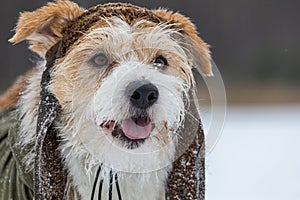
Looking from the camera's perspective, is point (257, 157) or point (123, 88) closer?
point (123, 88)

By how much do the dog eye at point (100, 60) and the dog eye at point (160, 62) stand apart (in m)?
0.22

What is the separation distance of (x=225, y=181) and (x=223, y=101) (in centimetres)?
245

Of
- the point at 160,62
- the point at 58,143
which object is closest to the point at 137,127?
the point at 160,62

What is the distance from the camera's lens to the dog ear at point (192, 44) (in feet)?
11.9

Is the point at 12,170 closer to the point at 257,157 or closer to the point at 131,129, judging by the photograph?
the point at 131,129

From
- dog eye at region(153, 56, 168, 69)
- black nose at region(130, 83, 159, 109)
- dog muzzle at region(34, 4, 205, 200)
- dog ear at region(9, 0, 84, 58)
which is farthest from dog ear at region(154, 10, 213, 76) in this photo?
black nose at region(130, 83, 159, 109)

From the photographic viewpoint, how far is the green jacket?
11.8ft

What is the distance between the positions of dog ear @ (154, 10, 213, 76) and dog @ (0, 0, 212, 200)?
0.03m

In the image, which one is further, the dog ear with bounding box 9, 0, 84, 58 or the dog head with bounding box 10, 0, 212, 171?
the dog ear with bounding box 9, 0, 84, 58

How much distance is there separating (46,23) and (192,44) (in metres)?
0.72

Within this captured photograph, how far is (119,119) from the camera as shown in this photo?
3.16 meters

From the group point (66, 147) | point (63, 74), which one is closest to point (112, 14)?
point (63, 74)

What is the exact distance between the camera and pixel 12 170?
12.2 feet

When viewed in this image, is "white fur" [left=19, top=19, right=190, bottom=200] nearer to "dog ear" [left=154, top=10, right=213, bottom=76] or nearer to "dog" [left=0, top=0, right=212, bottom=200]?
"dog" [left=0, top=0, right=212, bottom=200]
